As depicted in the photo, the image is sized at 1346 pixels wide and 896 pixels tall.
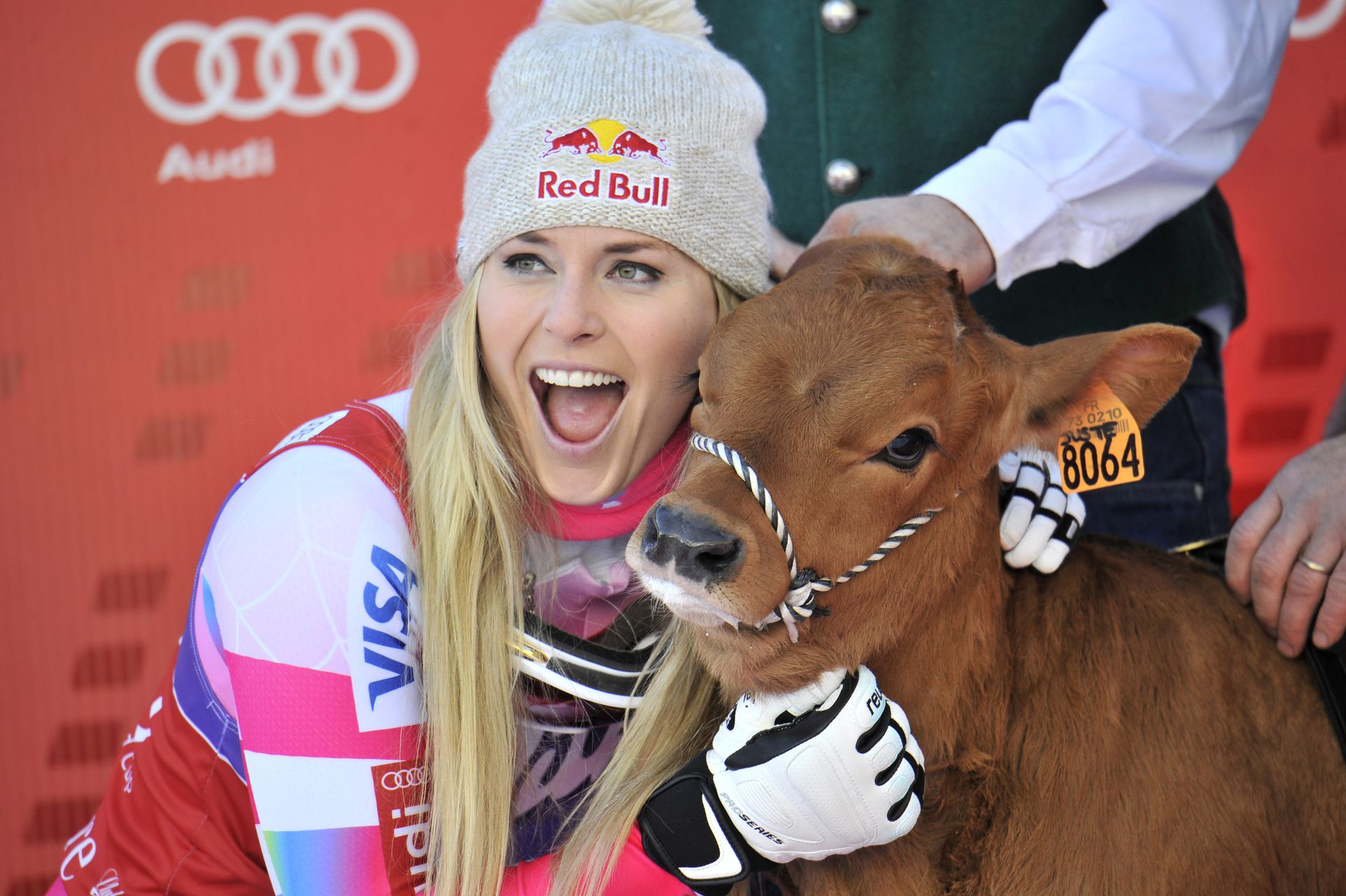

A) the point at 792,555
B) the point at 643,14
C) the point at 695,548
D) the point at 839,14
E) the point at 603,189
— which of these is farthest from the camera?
the point at 839,14

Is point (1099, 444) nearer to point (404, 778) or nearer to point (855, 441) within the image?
point (855, 441)

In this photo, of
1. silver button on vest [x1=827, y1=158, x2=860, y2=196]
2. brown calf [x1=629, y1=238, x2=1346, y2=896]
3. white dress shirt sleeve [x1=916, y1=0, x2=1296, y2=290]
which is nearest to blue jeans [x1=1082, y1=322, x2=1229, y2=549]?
white dress shirt sleeve [x1=916, y1=0, x2=1296, y2=290]

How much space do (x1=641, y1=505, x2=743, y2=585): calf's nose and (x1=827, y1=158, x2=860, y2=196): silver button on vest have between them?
1.58 meters

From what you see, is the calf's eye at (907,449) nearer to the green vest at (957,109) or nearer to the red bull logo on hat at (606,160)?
the red bull logo on hat at (606,160)

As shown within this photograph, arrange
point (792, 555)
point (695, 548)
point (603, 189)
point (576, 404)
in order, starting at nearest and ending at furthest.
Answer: point (695, 548) → point (792, 555) → point (603, 189) → point (576, 404)

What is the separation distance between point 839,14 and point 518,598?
1681mm

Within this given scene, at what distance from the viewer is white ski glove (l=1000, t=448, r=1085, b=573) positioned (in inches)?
84.0

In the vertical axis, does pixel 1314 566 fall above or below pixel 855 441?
below

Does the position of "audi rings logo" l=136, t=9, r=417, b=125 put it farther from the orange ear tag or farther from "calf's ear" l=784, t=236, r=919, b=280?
the orange ear tag

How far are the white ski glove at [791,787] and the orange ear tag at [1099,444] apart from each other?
575 mm

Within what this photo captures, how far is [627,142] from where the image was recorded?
2.29 m

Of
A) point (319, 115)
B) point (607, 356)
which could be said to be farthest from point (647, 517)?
point (319, 115)

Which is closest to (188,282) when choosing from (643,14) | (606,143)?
(643,14)

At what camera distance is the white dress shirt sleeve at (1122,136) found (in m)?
2.53
